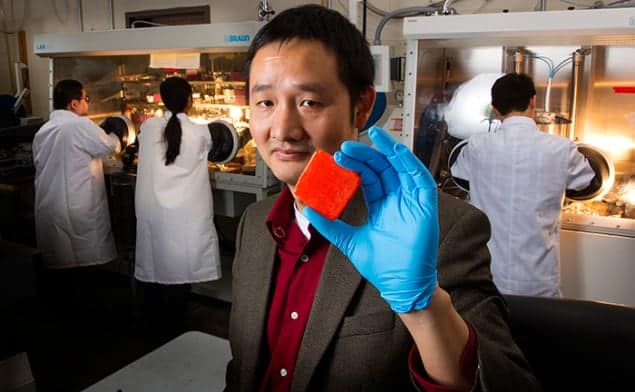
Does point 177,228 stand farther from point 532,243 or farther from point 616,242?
point 616,242

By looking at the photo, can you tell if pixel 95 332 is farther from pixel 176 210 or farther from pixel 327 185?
pixel 327 185

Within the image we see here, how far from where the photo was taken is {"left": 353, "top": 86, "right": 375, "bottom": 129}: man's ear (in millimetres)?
904

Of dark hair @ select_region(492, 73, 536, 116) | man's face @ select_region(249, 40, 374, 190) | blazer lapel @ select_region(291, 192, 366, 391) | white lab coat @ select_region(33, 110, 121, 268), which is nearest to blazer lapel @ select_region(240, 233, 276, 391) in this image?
blazer lapel @ select_region(291, 192, 366, 391)

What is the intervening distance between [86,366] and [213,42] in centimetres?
173

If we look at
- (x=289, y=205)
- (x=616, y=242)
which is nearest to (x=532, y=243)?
(x=616, y=242)

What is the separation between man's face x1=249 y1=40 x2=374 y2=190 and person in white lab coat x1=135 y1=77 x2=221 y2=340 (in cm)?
194

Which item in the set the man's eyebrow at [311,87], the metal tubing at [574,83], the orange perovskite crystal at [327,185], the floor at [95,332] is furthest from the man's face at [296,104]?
the floor at [95,332]

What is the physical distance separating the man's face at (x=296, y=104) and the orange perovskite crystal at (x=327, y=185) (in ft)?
0.51

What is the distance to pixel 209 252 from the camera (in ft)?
9.46

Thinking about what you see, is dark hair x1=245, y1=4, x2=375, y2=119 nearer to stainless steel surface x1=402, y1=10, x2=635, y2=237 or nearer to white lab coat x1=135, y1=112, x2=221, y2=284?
stainless steel surface x1=402, y1=10, x2=635, y2=237

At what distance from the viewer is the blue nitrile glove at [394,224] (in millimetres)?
651

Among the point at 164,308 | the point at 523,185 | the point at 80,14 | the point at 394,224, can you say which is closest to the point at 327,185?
the point at 394,224

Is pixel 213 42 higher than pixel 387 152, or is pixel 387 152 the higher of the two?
pixel 213 42

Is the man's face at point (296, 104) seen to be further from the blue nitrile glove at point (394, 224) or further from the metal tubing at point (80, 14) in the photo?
the metal tubing at point (80, 14)
